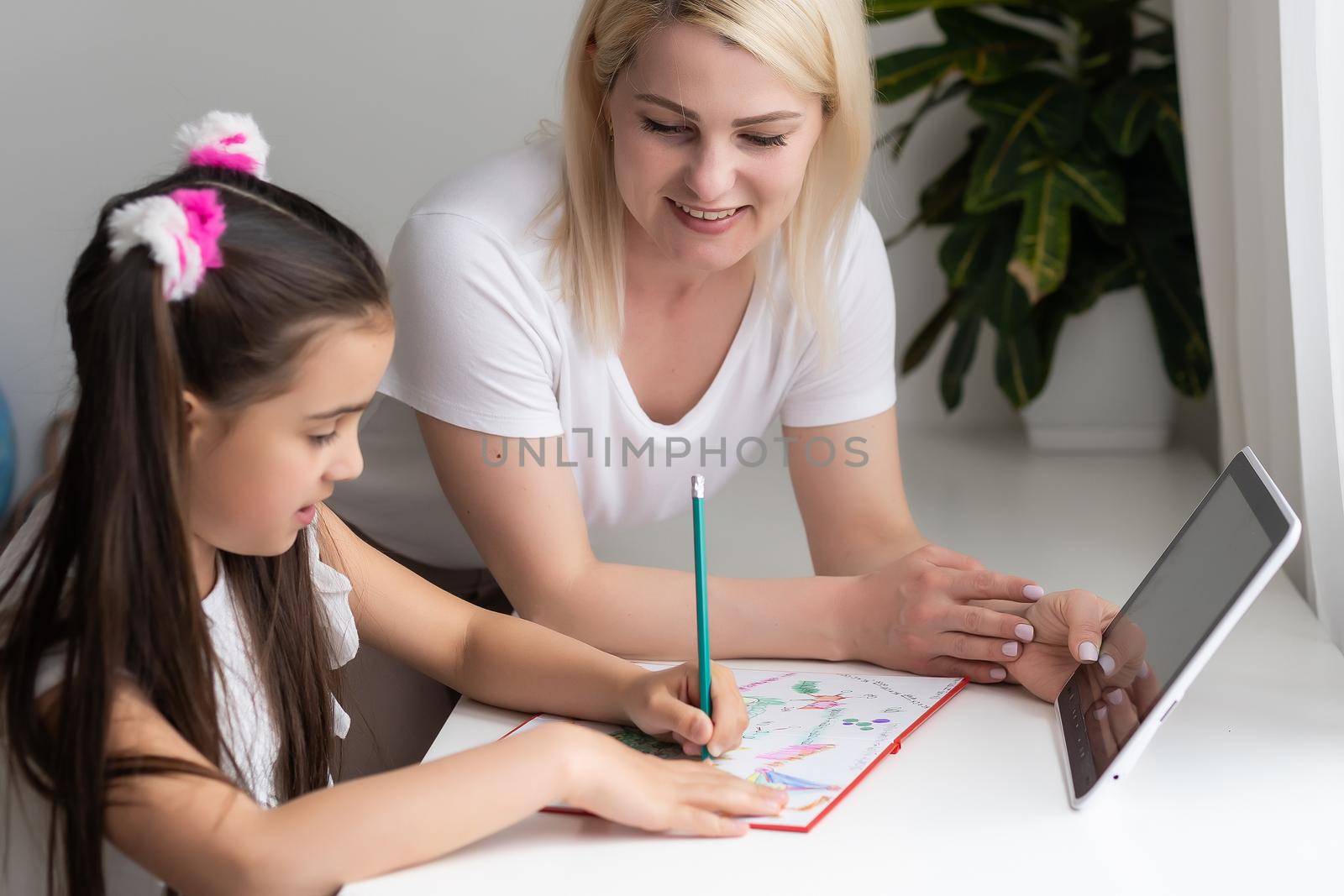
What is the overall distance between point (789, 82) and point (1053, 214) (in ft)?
3.35

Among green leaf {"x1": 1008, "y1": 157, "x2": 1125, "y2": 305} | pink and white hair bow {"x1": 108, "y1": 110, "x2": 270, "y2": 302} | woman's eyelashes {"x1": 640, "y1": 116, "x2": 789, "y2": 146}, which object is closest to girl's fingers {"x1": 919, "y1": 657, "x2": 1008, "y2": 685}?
woman's eyelashes {"x1": 640, "y1": 116, "x2": 789, "y2": 146}

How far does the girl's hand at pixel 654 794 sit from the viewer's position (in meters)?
0.77

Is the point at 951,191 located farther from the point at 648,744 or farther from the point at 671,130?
the point at 648,744

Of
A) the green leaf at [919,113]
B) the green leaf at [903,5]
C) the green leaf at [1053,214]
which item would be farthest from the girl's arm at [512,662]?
the green leaf at [919,113]

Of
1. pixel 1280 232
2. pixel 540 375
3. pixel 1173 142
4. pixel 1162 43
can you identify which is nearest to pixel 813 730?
pixel 540 375

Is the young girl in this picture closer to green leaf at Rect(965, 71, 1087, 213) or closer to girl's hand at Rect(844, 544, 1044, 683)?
girl's hand at Rect(844, 544, 1044, 683)

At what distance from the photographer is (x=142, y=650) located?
2.57 ft

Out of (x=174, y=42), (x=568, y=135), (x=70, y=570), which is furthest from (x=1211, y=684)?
(x=174, y=42)

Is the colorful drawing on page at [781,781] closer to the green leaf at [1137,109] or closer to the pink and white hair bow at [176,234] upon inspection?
the pink and white hair bow at [176,234]

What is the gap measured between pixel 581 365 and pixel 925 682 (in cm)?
43

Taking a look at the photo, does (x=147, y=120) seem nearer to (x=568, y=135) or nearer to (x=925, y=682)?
(x=568, y=135)

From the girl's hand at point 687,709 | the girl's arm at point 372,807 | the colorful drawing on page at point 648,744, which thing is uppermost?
the girl's arm at point 372,807

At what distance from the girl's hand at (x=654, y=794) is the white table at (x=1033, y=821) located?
0.01 metres

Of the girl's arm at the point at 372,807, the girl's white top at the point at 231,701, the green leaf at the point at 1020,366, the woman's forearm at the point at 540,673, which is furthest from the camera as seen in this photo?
the green leaf at the point at 1020,366
